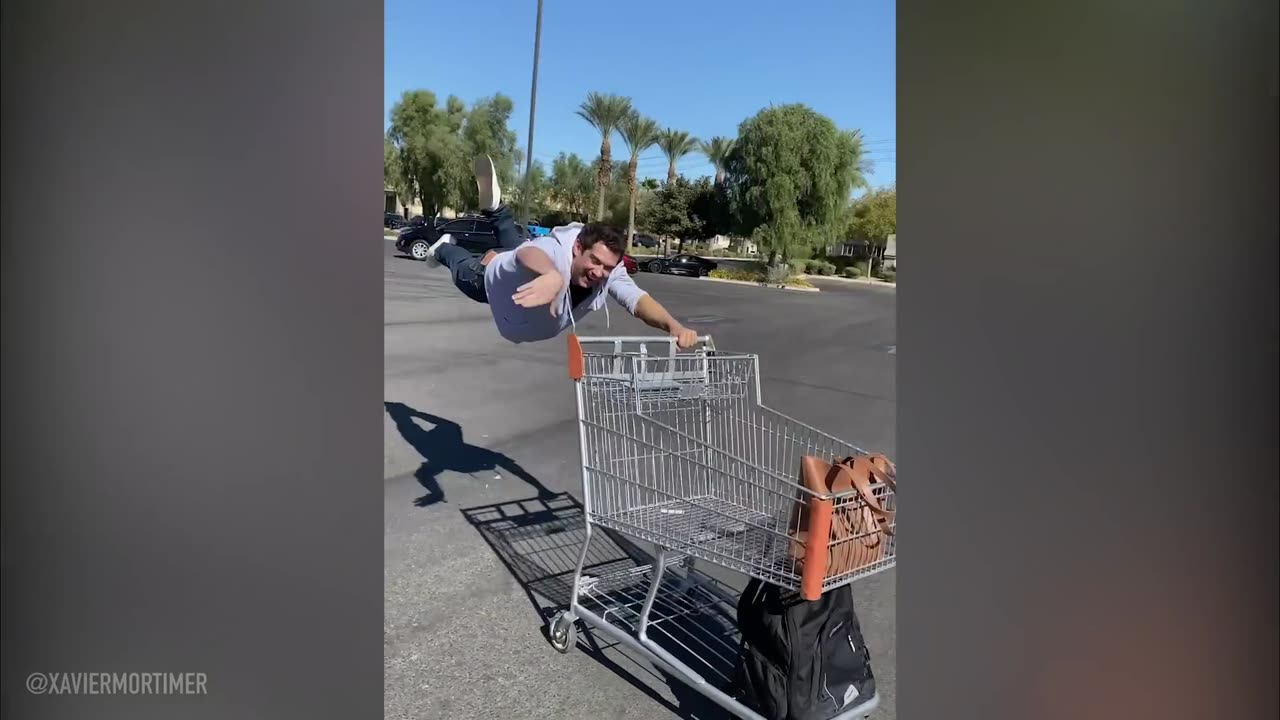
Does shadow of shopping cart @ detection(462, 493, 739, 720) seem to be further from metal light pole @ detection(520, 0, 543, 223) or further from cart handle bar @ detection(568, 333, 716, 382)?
metal light pole @ detection(520, 0, 543, 223)

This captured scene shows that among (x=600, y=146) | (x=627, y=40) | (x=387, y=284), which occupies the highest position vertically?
(x=627, y=40)

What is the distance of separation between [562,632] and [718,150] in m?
1.40

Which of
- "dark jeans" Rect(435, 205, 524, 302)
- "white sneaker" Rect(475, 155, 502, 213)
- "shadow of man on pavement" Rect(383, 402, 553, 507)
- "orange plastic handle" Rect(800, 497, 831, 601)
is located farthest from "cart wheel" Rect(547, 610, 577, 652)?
"white sneaker" Rect(475, 155, 502, 213)

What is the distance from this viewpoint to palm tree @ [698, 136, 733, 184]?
80.4 inches

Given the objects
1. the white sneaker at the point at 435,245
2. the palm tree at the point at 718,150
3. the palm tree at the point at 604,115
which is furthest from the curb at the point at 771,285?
the white sneaker at the point at 435,245

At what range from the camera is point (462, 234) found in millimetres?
2123

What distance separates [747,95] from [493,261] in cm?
79

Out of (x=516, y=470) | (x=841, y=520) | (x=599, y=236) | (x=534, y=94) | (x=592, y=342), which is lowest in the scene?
(x=516, y=470)

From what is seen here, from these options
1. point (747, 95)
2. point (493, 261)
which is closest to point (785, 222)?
point (747, 95)

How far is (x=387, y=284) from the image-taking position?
206 centimetres

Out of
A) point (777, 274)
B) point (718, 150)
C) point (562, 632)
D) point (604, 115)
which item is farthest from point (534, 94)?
point (562, 632)

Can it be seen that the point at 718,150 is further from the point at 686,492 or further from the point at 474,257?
the point at 686,492
